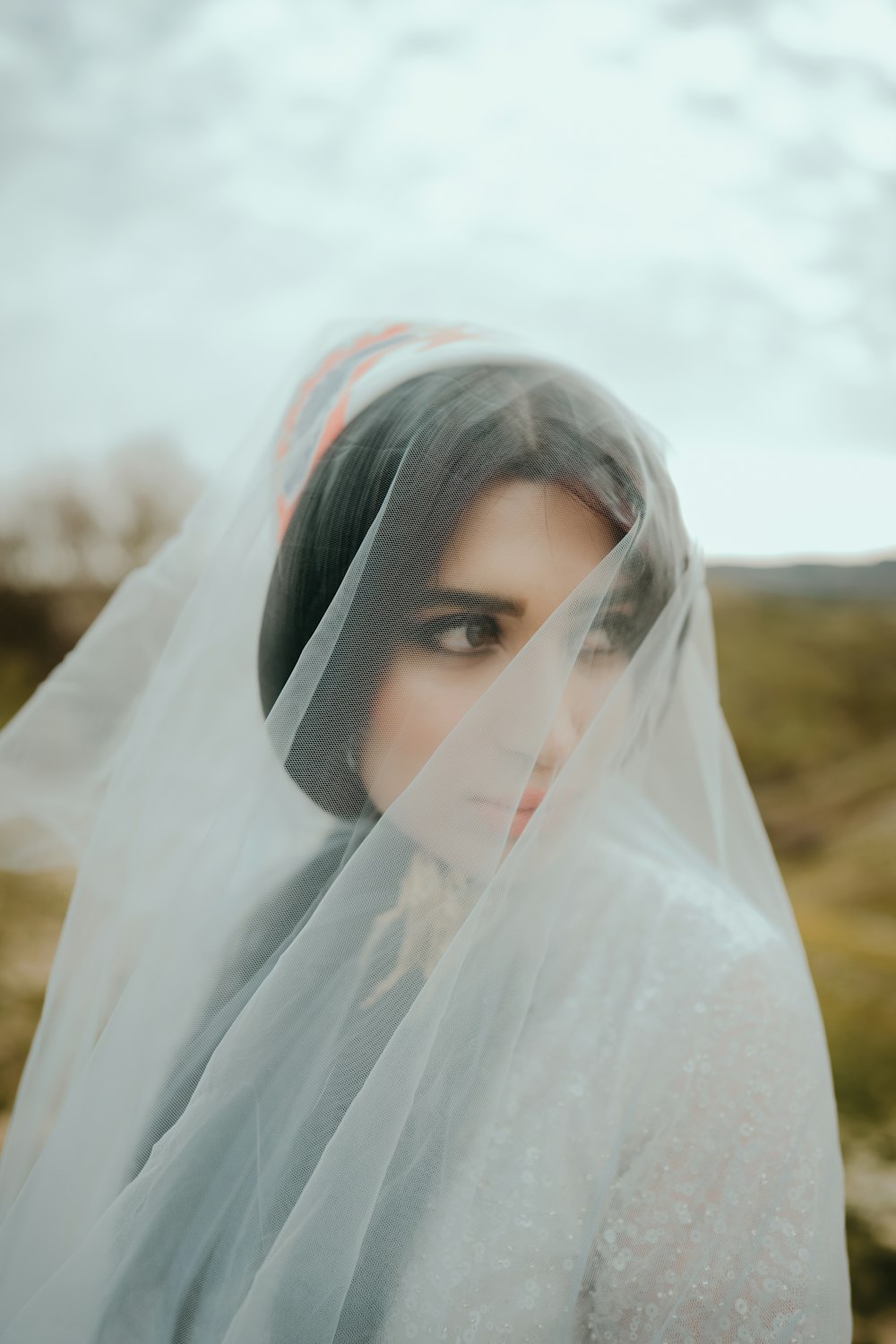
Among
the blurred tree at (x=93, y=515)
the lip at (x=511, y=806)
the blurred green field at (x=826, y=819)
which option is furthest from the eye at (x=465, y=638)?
the blurred tree at (x=93, y=515)

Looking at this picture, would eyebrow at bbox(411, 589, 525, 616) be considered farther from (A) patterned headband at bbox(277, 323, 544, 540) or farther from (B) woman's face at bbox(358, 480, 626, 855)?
(A) patterned headband at bbox(277, 323, 544, 540)

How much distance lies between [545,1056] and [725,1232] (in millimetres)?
190

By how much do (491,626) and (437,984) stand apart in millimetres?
283

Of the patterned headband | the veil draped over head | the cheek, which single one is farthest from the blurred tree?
the cheek

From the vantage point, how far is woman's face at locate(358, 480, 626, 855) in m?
0.71

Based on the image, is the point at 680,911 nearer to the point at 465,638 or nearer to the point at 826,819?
the point at 465,638

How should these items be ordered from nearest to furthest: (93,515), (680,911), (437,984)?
(437,984), (680,911), (93,515)

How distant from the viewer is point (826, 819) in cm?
167

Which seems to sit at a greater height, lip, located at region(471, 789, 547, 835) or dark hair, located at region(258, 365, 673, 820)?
dark hair, located at region(258, 365, 673, 820)

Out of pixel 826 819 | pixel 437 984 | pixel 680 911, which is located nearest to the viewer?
pixel 437 984

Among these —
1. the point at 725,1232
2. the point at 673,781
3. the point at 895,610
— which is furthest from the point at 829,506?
the point at 725,1232

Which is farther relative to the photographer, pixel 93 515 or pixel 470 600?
pixel 93 515

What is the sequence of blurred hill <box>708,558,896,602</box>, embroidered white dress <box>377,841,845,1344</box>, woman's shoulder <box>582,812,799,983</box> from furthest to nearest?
blurred hill <box>708,558,896,602</box>
woman's shoulder <box>582,812,799,983</box>
embroidered white dress <box>377,841,845,1344</box>

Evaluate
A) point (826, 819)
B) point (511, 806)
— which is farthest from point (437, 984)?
point (826, 819)
